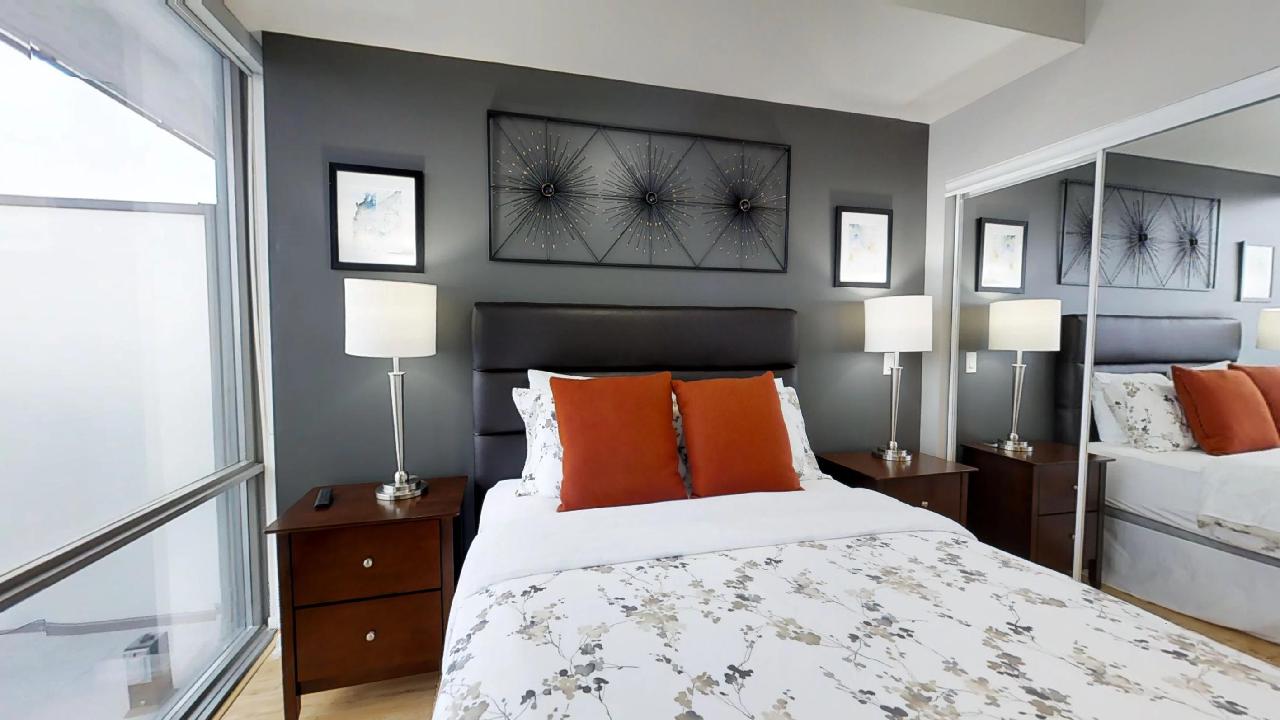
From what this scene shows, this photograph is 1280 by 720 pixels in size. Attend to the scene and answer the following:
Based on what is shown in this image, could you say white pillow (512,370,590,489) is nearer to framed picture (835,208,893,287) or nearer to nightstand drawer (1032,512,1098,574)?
framed picture (835,208,893,287)

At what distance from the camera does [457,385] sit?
2.28 m

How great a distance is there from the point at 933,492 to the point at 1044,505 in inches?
17.9

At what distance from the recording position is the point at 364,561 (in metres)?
1.72

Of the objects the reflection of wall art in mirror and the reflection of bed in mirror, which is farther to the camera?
the reflection of wall art in mirror

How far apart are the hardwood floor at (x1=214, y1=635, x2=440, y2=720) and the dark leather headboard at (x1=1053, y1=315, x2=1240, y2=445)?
113 inches

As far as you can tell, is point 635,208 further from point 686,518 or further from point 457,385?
point 686,518

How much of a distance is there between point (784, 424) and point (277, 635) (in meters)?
2.32

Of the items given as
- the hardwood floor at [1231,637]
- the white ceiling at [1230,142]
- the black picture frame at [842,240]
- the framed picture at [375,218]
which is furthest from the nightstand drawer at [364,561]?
the white ceiling at [1230,142]

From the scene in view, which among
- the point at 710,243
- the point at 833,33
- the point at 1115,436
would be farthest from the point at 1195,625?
the point at 833,33

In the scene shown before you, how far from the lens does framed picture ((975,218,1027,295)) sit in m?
2.45

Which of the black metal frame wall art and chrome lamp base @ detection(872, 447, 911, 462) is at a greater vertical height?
the black metal frame wall art

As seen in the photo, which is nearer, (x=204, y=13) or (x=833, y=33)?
(x=204, y=13)

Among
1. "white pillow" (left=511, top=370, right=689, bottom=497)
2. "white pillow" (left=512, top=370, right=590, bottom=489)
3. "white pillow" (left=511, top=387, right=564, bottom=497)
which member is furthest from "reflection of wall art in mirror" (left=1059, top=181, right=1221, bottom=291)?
"white pillow" (left=511, top=387, right=564, bottom=497)

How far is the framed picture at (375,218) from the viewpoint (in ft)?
7.00
